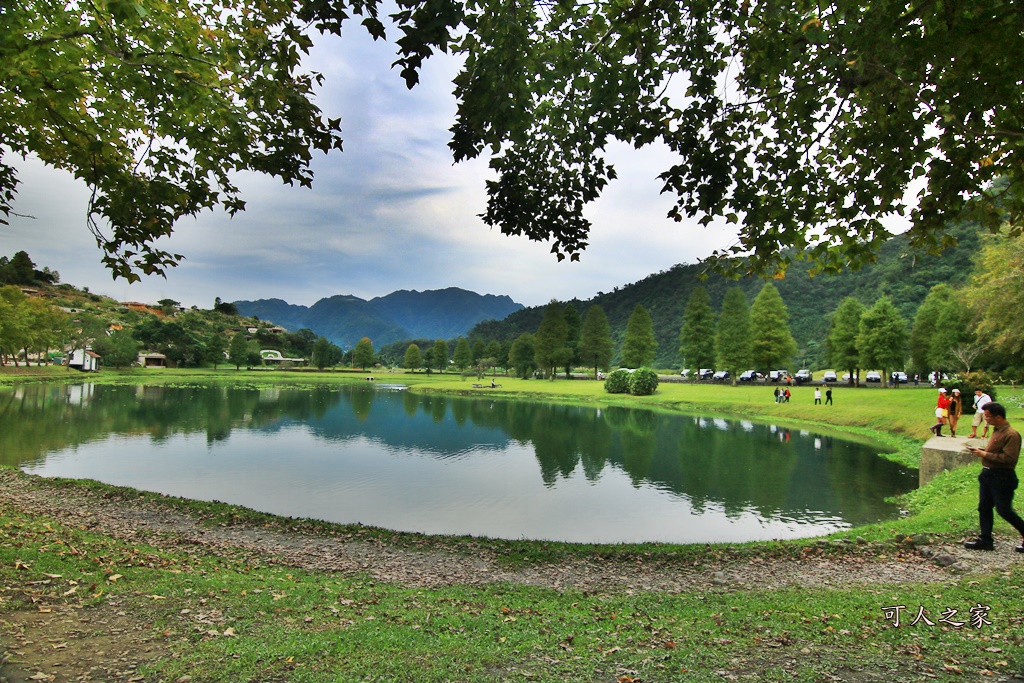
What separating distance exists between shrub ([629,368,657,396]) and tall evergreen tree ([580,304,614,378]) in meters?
27.3

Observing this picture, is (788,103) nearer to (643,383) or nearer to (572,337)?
(643,383)

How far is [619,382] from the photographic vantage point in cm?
6128

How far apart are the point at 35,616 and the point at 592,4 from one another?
8.98m

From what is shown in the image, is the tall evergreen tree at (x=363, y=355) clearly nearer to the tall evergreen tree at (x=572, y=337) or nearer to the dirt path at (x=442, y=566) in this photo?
the tall evergreen tree at (x=572, y=337)

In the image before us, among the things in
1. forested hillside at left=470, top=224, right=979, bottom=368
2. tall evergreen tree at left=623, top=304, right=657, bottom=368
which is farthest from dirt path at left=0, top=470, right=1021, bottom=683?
tall evergreen tree at left=623, top=304, right=657, bottom=368

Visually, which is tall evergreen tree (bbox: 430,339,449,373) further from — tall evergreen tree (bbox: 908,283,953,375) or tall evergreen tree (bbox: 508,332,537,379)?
tall evergreen tree (bbox: 908,283,953,375)

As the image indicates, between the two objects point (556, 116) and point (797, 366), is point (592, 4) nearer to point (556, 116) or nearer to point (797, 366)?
point (556, 116)

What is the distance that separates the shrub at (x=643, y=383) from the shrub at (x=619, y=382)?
3.95 ft

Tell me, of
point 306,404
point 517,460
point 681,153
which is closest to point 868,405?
point 517,460

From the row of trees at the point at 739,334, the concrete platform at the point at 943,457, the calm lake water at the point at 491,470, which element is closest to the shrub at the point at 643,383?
the row of trees at the point at 739,334

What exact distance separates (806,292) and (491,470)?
119628 millimetres

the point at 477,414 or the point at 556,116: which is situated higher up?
the point at 556,116

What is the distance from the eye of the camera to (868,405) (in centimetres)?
3803

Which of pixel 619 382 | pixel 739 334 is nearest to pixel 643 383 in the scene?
pixel 619 382
